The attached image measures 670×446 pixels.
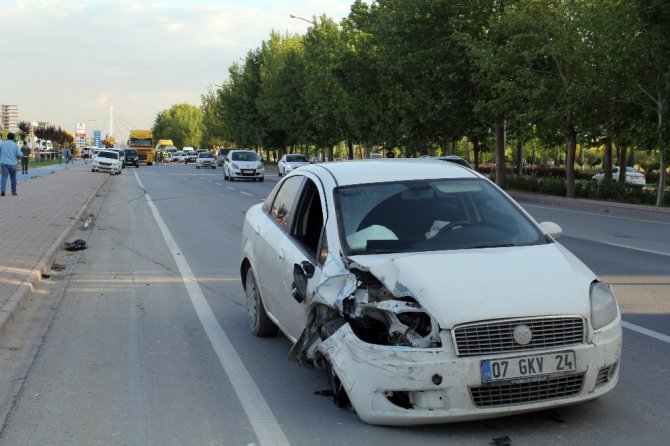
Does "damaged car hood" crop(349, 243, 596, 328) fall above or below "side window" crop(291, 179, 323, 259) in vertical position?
below

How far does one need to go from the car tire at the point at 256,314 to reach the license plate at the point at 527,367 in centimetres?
275

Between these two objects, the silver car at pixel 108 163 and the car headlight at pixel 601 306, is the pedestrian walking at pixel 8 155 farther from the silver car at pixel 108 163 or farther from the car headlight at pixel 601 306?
the silver car at pixel 108 163

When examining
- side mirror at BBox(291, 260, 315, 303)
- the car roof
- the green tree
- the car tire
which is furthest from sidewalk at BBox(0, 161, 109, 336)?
the green tree

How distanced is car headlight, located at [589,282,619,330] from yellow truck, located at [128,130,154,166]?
78456 millimetres

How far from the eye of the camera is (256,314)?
255 inches

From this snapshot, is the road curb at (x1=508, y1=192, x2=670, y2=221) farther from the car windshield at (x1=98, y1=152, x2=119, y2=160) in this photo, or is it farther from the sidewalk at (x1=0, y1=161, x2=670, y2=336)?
the car windshield at (x1=98, y1=152, x2=119, y2=160)

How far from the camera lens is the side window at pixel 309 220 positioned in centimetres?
529

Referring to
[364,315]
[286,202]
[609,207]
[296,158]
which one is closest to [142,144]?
[296,158]

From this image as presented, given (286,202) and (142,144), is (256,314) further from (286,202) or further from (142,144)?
(142,144)

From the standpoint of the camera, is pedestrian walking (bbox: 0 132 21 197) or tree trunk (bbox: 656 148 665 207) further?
tree trunk (bbox: 656 148 665 207)

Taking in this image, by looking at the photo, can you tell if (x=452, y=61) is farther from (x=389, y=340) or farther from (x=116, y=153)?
(x=389, y=340)

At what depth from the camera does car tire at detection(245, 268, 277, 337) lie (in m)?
6.33

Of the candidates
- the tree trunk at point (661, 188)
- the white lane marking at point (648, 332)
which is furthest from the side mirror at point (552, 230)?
the tree trunk at point (661, 188)

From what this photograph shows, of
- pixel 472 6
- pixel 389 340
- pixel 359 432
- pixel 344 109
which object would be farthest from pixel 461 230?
pixel 344 109
